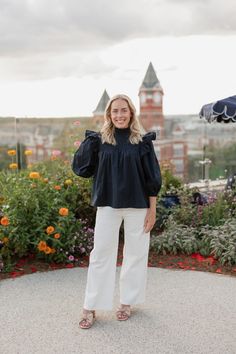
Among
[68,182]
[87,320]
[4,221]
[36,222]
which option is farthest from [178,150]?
[87,320]

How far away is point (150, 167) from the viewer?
3.73 metres

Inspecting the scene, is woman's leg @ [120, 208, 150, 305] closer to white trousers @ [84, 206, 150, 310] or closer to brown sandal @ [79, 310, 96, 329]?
white trousers @ [84, 206, 150, 310]

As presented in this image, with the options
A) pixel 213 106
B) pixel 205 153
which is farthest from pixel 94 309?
pixel 205 153

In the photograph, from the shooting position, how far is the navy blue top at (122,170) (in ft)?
12.0

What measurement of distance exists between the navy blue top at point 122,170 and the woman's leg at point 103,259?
4.5 inches

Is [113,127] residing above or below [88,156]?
above

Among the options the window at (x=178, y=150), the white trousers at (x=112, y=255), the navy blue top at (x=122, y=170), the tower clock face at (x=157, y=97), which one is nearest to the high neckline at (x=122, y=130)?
the navy blue top at (x=122, y=170)

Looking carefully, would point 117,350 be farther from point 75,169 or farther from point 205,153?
point 205,153

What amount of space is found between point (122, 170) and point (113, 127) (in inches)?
14.0

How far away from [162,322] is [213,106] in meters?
4.43

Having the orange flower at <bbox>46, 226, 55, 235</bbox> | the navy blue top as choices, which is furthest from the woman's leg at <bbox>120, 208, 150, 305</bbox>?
the orange flower at <bbox>46, 226, 55, 235</bbox>

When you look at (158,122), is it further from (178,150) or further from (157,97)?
(178,150)

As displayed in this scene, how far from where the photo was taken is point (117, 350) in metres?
3.40

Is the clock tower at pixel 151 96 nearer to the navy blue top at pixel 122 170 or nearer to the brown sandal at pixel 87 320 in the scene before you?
the navy blue top at pixel 122 170
